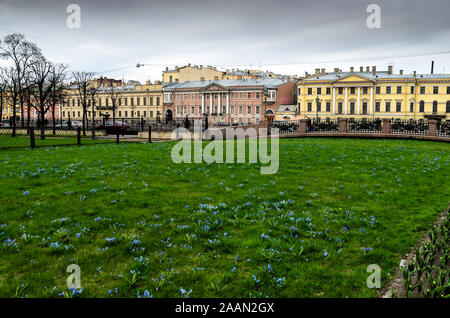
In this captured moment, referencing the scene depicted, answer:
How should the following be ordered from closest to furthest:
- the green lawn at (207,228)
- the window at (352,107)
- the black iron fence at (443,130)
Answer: the green lawn at (207,228) → the black iron fence at (443,130) → the window at (352,107)

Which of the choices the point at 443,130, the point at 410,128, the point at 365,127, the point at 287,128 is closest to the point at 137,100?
the point at 287,128

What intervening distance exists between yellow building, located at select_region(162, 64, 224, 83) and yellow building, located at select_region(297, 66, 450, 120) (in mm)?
29638

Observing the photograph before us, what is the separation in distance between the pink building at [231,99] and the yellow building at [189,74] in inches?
317

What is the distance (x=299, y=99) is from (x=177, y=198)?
7585 cm

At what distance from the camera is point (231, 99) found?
267 feet

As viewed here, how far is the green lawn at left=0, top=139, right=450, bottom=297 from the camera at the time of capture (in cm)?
433

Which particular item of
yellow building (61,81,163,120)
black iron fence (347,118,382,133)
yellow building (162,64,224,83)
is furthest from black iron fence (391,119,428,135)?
yellow building (162,64,224,83)

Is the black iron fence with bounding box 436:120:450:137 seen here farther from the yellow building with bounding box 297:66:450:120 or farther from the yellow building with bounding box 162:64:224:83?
the yellow building with bounding box 162:64:224:83

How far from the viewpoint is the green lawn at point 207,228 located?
433 cm

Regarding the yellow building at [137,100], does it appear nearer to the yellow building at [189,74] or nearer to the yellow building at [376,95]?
the yellow building at [189,74]

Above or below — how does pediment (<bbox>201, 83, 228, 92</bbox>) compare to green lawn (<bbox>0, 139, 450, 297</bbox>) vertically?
above

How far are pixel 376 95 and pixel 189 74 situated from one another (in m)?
49.0

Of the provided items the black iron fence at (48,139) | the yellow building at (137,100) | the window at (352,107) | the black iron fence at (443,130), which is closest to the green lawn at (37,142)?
the black iron fence at (48,139)

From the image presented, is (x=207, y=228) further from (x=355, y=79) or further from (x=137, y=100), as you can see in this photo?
(x=137, y=100)
